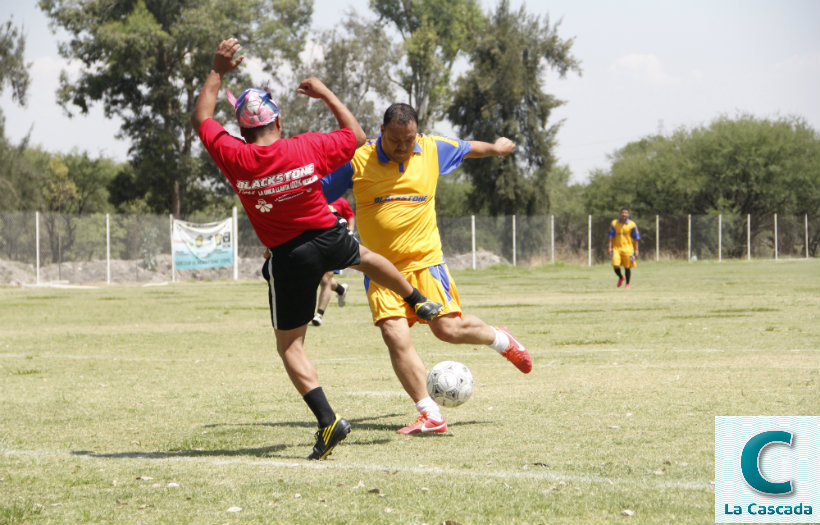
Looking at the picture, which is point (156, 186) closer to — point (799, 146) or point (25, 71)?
point (25, 71)

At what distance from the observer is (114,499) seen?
4715 millimetres

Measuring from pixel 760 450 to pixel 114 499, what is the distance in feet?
9.57

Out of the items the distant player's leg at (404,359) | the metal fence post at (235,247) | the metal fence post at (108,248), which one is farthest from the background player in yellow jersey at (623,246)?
the distant player's leg at (404,359)

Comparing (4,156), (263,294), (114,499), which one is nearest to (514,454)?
(114,499)

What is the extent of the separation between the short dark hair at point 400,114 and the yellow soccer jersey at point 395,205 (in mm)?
263

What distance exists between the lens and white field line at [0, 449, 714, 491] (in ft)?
15.4

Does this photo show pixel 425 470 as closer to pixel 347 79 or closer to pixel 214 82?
pixel 214 82

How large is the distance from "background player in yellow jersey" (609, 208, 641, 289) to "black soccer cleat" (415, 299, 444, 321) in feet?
69.0

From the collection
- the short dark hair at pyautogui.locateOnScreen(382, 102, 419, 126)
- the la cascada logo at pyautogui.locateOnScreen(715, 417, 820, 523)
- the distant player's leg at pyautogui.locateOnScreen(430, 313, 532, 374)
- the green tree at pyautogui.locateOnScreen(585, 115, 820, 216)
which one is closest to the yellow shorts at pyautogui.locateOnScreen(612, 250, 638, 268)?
the distant player's leg at pyautogui.locateOnScreen(430, 313, 532, 374)

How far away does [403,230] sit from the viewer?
6.93 m

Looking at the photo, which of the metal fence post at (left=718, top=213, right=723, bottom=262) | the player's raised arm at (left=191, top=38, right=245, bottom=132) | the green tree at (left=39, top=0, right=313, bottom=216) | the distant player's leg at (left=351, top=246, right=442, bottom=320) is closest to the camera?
the player's raised arm at (left=191, top=38, right=245, bottom=132)

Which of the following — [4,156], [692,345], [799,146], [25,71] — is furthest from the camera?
[799,146]

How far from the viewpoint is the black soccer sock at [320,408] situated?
575cm

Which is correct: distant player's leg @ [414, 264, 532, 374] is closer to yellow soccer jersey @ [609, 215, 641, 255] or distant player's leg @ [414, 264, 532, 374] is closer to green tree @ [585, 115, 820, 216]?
yellow soccer jersey @ [609, 215, 641, 255]
